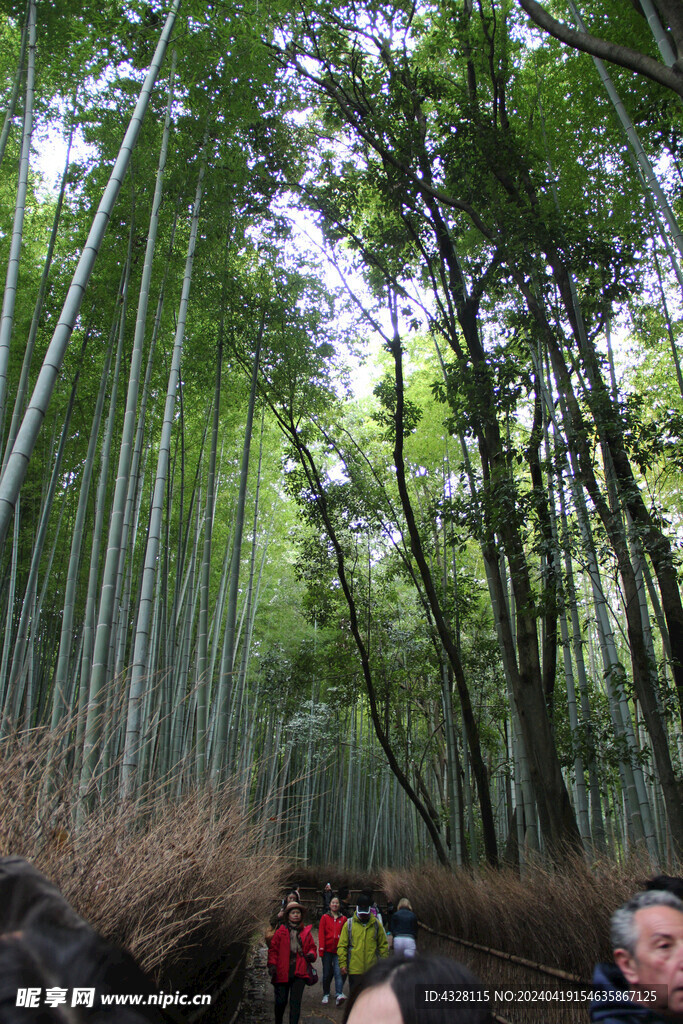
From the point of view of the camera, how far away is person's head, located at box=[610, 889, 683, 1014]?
1075mm

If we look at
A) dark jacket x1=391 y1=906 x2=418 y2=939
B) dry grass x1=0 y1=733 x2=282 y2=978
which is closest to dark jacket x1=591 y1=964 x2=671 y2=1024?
dry grass x1=0 y1=733 x2=282 y2=978

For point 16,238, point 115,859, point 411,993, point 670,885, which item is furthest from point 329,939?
point 411,993

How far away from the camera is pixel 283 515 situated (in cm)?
1100

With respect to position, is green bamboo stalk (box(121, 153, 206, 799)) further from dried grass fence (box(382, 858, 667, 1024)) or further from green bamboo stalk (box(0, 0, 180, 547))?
dried grass fence (box(382, 858, 667, 1024))

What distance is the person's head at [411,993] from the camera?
0.60 meters

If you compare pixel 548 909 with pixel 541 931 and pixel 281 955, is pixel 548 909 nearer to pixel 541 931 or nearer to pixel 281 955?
pixel 541 931

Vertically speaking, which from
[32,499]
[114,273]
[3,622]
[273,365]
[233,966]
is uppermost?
[273,365]

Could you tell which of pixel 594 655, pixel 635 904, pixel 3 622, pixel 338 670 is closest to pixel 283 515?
pixel 338 670

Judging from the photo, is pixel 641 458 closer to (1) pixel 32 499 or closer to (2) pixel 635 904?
(2) pixel 635 904

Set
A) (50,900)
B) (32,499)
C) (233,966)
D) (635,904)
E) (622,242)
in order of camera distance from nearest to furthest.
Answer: (50,900) → (635,904) → (233,966) → (622,242) → (32,499)

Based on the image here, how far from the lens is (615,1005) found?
1115mm

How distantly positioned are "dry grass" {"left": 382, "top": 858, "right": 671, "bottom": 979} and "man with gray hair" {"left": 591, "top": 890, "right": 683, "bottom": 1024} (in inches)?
61.0

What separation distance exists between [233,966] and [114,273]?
4.89 meters

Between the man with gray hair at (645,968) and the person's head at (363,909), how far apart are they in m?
3.21
